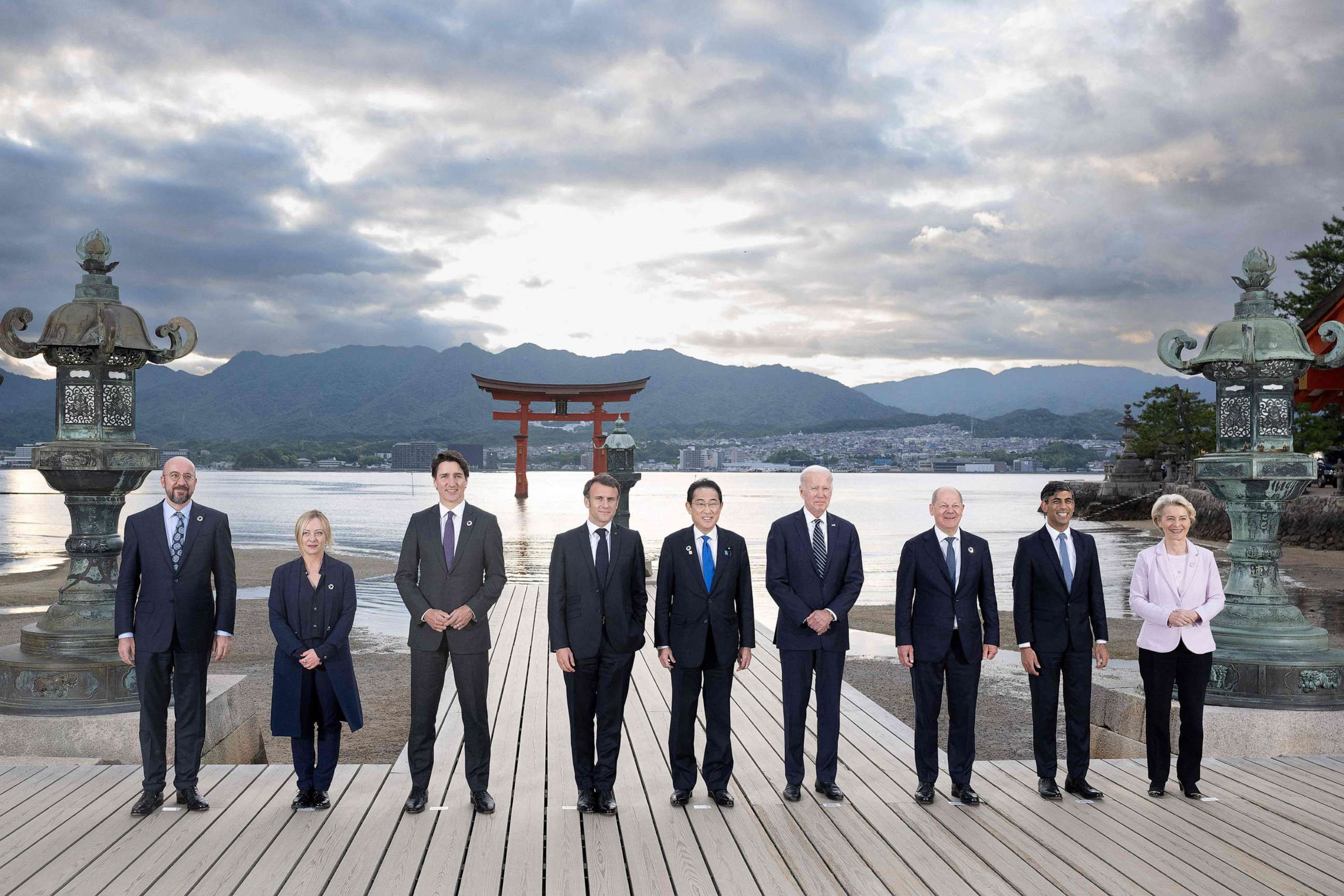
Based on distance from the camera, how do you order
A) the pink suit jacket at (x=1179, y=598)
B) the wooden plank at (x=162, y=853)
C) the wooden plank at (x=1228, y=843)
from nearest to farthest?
the wooden plank at (x=162, y=853) → the wooden plank at (x=1228, y=843) → the pink suit jacket at (x=1179, y=598)

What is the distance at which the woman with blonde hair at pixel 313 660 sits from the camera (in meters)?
4.29

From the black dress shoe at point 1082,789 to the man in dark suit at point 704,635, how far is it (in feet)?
5.51

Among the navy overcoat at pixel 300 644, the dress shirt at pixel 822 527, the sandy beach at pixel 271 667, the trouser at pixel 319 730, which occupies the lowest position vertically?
the sandy beach at pixel 271 667

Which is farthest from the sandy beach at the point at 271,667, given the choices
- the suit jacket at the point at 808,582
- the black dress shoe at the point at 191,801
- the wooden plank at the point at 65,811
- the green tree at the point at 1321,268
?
the green tree at the point at 1321,268

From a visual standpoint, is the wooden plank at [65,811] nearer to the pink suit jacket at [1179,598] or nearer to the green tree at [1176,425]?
the pink suit jacket at [1179,598]

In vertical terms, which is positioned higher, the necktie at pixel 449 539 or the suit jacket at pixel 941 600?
the necktie at pixel 449 539

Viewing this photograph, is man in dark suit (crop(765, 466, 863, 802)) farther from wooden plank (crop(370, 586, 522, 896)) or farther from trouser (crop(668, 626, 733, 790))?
wooden plank (crop(370, 586, 522, 896))

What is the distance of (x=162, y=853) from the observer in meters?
3.75

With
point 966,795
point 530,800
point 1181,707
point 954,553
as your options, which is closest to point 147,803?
point 530,800

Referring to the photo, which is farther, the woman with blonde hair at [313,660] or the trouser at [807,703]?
the trouser at [807,703]

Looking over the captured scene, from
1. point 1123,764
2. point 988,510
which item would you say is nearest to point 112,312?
point 1123,764

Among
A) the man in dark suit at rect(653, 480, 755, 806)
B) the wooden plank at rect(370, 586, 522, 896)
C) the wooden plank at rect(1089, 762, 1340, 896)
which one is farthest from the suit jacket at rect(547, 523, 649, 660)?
the wooden plank at rect(1089, 762, 1340, 896)

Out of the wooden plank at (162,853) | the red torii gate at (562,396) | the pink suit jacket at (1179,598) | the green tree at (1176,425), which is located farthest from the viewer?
the red torii gate at (562,396)

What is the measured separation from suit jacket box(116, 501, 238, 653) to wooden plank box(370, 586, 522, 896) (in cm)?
126
